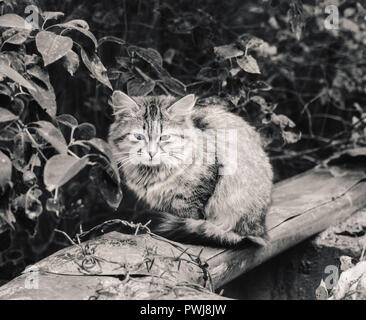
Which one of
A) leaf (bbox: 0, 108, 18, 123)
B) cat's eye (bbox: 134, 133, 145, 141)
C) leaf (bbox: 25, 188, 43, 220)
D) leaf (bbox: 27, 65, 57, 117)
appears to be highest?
leaf (bbox: 27, 65, 57, 117)

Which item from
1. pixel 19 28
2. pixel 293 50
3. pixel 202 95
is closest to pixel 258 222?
pixel 202 95

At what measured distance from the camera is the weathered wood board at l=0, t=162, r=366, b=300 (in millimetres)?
1832

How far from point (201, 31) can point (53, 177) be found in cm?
205

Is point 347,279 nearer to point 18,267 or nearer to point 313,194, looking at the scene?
point 313,194

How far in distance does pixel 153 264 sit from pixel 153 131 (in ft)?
2.75

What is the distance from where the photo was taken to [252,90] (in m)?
3.27

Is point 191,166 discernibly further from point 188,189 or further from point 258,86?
point 258,86

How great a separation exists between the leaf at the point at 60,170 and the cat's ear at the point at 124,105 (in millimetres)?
1094

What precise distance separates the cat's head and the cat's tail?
1.02 feet

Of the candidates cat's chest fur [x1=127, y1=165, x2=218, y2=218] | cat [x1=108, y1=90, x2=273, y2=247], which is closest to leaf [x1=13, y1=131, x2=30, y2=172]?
cat [x1=108, y1=90, x2=273, y2=247]

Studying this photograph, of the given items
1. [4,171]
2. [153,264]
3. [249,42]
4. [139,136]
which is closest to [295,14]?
[249,42]

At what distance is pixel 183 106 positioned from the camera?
2.77m

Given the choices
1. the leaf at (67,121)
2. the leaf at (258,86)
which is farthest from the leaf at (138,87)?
the leaf at (67,121)

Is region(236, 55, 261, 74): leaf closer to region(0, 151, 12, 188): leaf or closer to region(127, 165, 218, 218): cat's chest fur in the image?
region(127, 165, 218, 218): cat's chest fur
